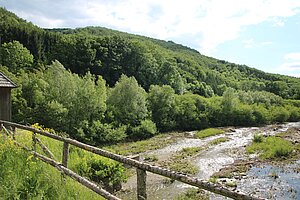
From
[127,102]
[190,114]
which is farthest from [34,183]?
[190,114]

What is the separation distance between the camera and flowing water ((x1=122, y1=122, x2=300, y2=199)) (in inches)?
709

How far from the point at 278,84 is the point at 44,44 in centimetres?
8493

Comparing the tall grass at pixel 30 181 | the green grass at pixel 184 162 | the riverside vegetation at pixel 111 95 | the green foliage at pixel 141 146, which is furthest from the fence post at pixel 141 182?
the green foliage at pixel 141 146

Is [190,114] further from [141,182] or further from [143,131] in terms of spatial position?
[141,182]

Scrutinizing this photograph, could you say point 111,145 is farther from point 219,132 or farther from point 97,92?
point 219,132

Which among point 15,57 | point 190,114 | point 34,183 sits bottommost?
point 190,114

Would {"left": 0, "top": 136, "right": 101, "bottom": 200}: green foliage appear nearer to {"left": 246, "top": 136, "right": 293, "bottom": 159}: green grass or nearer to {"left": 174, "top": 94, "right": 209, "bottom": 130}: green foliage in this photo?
{"left": 246, "top": 136, "right": 293, "bottom": 159}: green grass

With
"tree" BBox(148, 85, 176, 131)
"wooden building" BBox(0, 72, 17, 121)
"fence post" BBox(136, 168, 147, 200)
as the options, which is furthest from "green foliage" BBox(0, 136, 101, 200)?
"tree" BBox(148, 85, 176, 131)

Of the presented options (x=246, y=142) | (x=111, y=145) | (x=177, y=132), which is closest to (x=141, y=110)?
(x=177, y=132)

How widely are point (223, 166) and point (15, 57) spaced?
47.4 metres

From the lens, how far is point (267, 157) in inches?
1149

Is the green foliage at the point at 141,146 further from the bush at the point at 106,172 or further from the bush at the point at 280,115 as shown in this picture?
the bush at the point at 280,115

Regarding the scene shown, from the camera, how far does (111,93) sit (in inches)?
1718

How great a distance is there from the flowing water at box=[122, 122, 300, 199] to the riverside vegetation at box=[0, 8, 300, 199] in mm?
4022
